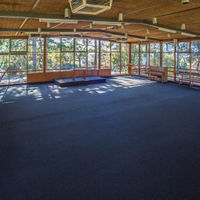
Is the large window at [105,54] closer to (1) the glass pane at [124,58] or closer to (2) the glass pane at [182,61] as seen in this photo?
(1) the glass pane at [124,58]

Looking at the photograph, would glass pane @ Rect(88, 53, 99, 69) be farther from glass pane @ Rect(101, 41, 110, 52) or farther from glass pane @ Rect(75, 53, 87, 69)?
glass pane @ Rect(101, 41, 110, 52)

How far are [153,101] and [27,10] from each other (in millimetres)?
6694

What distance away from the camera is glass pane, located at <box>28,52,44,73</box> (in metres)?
15.7

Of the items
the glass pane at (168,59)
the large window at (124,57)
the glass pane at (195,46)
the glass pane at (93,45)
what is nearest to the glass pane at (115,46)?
the large window at (124,57)

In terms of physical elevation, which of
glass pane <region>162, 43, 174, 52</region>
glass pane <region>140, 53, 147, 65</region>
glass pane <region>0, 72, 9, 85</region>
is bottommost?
glass pane <region>0, 72, 9, 85</region>

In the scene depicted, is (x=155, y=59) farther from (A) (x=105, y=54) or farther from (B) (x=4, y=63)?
(B) (x=4, y=63)

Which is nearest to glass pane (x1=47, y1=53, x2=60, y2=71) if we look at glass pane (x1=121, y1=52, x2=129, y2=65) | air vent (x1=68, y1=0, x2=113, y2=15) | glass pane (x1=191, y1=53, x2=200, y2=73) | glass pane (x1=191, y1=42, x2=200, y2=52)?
glass pane (x1=121, y1=52, x2=129, y2=65)

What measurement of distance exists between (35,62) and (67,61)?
106 inches

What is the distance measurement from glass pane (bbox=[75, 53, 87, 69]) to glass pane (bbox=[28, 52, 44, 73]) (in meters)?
3.33

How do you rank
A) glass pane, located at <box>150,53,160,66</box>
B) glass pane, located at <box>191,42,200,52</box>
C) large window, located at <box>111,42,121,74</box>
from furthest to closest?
large window, located at <box>111,42,121,74</box> → glass pane, located at <box>150,53,160,66</box> → glass pane, located at <box>191,42,200,52</box>

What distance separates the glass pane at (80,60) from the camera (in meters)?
18.2

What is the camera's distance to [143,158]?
427 centimetres

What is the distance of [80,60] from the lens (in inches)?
722

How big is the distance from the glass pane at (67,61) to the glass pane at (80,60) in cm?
57
